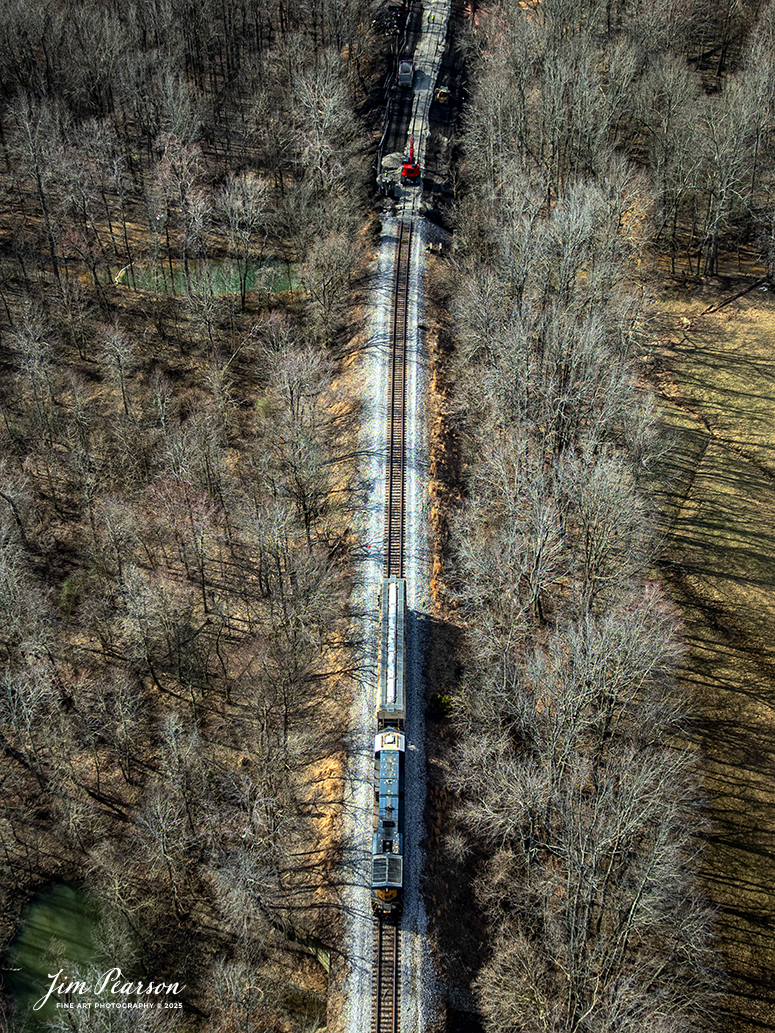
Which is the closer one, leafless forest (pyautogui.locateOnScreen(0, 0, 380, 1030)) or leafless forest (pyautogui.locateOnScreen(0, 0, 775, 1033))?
leafless forest (pyautogui.locateOnScreen(0, 0, 775, 1033))

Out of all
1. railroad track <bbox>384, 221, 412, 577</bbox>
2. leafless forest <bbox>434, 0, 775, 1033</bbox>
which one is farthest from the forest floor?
railroad track <bbox>384, 221, 412, 577</bbox>

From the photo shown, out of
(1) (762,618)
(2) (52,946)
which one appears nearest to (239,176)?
(1) (762,618)

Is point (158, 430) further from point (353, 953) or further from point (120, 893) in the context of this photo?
point (353, 953)

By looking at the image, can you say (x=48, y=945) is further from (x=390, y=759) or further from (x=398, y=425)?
(x=398, y=425)

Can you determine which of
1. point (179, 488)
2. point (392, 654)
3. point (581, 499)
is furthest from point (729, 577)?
point (179, 488)

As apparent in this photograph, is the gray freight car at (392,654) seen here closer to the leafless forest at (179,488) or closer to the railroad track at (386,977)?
the leafless forest at (179,488)

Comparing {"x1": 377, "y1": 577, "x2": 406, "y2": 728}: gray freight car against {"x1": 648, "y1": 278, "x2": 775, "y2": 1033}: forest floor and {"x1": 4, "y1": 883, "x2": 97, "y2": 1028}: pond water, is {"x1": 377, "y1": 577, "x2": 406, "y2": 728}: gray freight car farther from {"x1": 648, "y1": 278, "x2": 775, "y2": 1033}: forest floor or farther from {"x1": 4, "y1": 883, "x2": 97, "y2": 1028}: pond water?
{"x1": 4, "y1": 883, "x2": 97, "y2": 1028}: pond water
